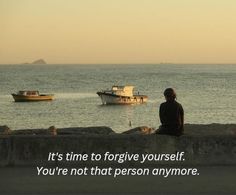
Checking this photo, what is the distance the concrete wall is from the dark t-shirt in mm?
197

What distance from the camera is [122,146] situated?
1109 centimetres

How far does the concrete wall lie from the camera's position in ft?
36.1

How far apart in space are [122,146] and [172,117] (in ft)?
3.13

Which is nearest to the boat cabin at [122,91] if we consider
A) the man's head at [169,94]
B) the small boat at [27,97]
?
the small boat at [27,97]

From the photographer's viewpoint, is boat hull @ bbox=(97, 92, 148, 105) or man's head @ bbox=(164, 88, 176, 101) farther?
boat hull @ bbox=(97, 92, 148, 105)

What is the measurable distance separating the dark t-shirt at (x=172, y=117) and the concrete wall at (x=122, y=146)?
0.20m

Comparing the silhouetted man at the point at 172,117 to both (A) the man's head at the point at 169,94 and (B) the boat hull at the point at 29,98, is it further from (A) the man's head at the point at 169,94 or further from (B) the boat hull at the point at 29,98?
(B) the boat hull at the point at 29,98

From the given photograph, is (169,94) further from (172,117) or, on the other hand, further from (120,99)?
(120,99)

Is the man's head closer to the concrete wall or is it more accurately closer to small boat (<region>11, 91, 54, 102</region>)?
the concrete wall

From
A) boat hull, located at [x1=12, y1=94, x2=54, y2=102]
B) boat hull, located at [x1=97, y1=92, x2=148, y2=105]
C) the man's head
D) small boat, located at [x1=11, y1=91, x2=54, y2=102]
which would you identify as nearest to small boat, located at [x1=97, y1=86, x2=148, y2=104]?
boat hull, located at [x1=97, y1=92, x2=148, y2=105]

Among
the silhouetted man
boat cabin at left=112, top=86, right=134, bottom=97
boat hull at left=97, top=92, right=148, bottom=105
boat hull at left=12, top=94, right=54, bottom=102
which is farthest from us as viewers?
boat hull at left=12, top=94, right=54, bottom=102

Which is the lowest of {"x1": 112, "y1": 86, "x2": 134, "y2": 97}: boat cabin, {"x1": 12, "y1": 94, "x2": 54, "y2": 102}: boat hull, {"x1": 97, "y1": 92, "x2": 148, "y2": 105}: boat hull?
{"x1": 12, "y1": 94, "x2": 54, "y2": 102}: boat hull

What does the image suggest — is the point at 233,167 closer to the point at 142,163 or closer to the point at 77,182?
the point at 142,163

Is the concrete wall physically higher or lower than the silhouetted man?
A: lower
